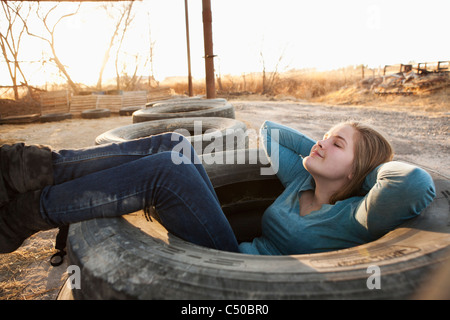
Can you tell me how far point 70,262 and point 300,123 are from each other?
5952 mm

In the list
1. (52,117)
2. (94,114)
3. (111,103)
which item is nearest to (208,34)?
(94,114)

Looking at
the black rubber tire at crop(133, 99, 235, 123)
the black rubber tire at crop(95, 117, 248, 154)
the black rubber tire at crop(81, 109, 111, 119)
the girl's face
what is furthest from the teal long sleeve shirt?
the black rubber tire at crop(81, 109, 111, 119)

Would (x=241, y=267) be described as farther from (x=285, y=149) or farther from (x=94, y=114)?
(x=94, y=114)

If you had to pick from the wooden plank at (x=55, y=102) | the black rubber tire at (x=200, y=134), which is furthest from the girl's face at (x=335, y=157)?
the wooden plank at (x=55, y=102)

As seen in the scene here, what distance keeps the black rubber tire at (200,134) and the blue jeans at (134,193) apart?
869mm

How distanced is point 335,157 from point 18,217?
131cm

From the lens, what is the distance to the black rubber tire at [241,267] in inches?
27.8

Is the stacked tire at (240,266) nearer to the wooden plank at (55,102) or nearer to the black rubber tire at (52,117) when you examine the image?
the black rubber tire at (52,117)

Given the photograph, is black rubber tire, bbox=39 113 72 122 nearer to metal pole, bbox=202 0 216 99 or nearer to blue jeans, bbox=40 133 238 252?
metal pole, bbox=202 0 216 99

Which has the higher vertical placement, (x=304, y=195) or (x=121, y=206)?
(x=121, y=206)

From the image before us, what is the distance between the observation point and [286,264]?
81 cm

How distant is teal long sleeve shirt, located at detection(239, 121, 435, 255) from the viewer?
3.18ft
